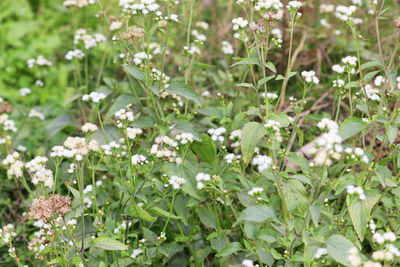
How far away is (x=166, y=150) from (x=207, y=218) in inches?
21.6

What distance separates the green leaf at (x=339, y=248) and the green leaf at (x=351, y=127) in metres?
0.49

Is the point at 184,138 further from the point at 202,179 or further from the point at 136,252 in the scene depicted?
the point at 136,252

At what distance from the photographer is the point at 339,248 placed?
178 cm

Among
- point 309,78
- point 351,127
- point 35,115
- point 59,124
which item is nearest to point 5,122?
point 59,124

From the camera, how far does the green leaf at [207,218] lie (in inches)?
97.1

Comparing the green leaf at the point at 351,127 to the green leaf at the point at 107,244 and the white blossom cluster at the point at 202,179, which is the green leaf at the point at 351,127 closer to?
the white blossom cluster at the point at 202,179

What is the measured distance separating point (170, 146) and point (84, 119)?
1.40 meters

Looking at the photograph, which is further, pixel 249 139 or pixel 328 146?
pixel 249 139

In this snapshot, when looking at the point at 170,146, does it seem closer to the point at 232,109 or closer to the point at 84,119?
the point at 232,109

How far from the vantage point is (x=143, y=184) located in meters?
2.21

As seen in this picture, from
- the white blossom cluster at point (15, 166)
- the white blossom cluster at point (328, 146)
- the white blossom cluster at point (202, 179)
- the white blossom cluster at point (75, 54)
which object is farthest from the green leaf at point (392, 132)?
the white blossom cluster at point (75, 54)

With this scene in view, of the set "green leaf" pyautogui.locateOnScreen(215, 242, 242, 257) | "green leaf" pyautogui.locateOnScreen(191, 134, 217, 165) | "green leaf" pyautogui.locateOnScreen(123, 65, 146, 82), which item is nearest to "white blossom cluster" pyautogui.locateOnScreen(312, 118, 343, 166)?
"green leaf" pyautogui.locateOnScreen(215, 242, 242, 257)

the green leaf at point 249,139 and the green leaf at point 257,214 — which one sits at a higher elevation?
the green leaf at point 249,139

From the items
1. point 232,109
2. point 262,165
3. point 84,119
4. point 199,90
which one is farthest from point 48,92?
point 262,165
